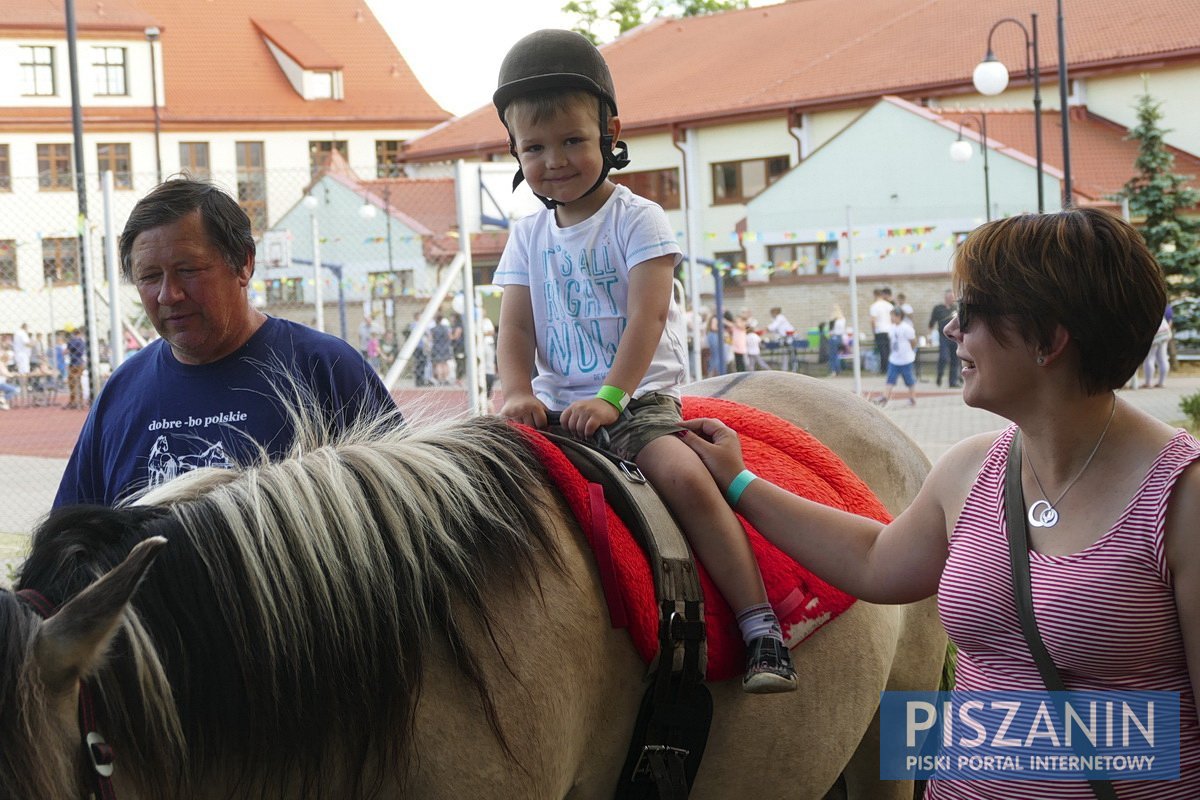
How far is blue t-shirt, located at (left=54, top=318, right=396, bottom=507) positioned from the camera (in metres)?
2.44

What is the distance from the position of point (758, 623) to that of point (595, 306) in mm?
779

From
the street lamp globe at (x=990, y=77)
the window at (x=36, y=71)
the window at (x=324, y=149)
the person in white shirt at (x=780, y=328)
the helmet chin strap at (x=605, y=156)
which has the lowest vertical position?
the helmet chin strap at (x=605, y=156)

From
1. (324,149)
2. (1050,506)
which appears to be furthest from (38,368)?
(324,149)

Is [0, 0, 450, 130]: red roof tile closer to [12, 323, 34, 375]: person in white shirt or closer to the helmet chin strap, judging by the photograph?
[12, 323, 34, 375]: person in white shirt

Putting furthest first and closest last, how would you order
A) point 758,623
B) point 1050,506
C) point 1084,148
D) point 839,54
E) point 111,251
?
point 839,54
point 1084,148
point 111,251
point 758,623
point 1050,506

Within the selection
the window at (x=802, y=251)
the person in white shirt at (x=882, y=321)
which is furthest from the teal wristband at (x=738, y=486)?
the window at (x=802, y=251)

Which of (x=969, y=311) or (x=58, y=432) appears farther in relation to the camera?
(x=58, y=432)

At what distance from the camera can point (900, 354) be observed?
55.4ft

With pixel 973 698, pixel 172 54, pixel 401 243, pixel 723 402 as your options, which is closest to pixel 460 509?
pixel 973 698

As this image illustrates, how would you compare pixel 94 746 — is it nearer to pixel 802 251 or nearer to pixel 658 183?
pixel 802 251

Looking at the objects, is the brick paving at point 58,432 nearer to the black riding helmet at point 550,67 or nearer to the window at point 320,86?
the black riding helmet at point 550,67

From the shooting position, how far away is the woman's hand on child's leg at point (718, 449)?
2479 millimetres

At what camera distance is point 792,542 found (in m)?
2.39

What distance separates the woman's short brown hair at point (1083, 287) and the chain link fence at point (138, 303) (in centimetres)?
109
